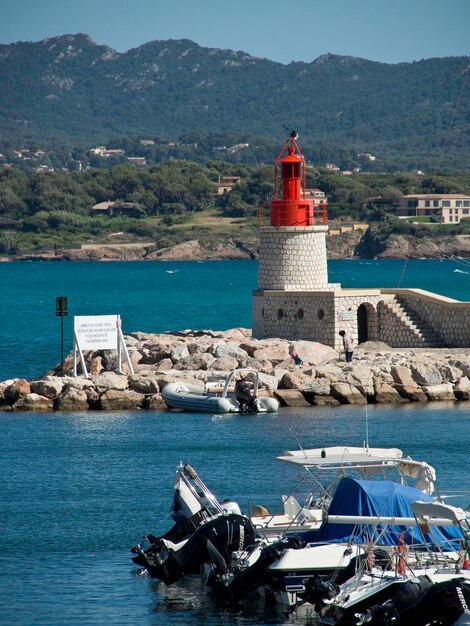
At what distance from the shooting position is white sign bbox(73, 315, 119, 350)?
29.1 metres

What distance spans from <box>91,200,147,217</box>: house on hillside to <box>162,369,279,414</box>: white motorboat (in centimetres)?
11130

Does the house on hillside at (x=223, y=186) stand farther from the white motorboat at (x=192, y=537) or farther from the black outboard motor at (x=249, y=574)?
the black outboard motor at (x=249, y=574)

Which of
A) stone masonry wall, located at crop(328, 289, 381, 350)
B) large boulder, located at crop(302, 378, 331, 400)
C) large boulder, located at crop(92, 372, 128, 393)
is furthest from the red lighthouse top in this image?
large boulder, located at crop(92, 372, 128, 393)

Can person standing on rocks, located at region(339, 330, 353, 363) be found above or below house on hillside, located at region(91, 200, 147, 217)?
below

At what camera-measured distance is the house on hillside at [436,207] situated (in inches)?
4934

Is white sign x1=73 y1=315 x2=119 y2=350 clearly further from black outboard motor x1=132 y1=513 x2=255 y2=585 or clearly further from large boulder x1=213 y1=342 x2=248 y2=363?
black outboard motor x1=132 y1=513 x2=255 y2=585

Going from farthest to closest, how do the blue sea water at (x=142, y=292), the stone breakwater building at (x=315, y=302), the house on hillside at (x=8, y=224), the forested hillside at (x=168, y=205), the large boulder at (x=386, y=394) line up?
1. the house on hillside at (x=8, y=224)
2. the forested hillside at (x=168, y=205)
3. the blue sea water at (x=142, y=292)
4. the stone breakwater building at (x=315, y=302)
5. the large boulder at (x=386, y=394)

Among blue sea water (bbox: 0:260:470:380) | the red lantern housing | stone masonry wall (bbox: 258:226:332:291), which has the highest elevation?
the red lantern housing

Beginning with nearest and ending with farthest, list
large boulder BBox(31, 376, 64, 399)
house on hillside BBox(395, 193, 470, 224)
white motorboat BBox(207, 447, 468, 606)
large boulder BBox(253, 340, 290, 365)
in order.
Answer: white motorboat BBox(207, 447, 468, 606) → large boulder BBox(31, 376, 64, 399) → large boulder BBox(253, 340, 290, 365) → house on hillside BBox(395, 193, 470, 224)

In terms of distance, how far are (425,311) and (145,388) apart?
766cm

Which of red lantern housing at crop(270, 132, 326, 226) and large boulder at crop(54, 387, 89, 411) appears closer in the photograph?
large boulder at crop(54, 387, 89, 411)

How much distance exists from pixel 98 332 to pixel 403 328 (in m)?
7.14

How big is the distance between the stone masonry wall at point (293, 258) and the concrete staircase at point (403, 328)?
5.49 feet

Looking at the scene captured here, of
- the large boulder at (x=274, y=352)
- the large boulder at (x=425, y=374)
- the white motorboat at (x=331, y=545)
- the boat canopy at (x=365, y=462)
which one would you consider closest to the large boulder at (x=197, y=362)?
the large boulder at (x=274, y=352)
